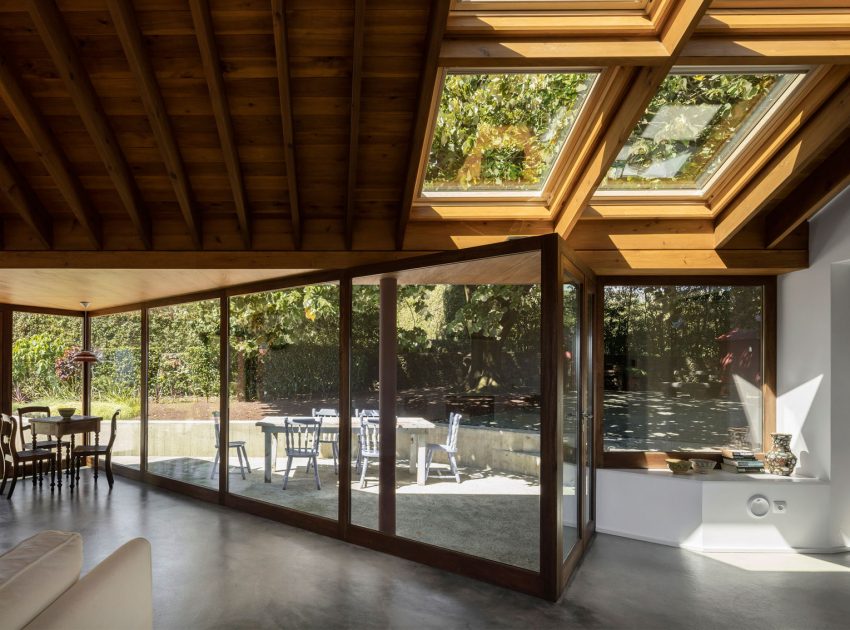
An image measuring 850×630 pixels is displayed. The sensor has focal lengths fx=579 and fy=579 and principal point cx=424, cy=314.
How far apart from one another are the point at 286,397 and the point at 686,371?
12.4 ft

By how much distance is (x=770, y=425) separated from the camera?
17.4 ft

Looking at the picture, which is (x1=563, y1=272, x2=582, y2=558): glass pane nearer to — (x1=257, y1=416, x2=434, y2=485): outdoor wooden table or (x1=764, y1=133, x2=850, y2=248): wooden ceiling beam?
(x1=257, y1=416, x2=434, y2=485): outdoor wooden table

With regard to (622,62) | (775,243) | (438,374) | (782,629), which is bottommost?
(782,629)

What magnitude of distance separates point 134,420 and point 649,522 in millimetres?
6364

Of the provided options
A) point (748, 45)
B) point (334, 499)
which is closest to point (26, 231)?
point (334, 499)

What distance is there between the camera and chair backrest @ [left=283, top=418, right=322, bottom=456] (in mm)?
5351

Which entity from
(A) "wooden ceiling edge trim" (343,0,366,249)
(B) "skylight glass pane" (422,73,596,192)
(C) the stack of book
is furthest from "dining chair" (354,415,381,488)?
(C) the stack of book

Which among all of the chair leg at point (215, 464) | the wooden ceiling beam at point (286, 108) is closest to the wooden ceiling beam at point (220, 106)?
the wooden ceiling beam at point (286, 108)

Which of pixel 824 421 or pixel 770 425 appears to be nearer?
pixel 824 421

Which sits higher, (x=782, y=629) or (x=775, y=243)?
(x=775, y=243)

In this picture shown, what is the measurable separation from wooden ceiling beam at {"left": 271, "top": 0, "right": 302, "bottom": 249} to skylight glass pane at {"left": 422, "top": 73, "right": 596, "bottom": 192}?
986mm

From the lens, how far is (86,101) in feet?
11.3

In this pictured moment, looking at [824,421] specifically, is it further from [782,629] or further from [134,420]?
[134,420]

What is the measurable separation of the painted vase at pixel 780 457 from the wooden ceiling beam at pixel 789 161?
5.82 ft
